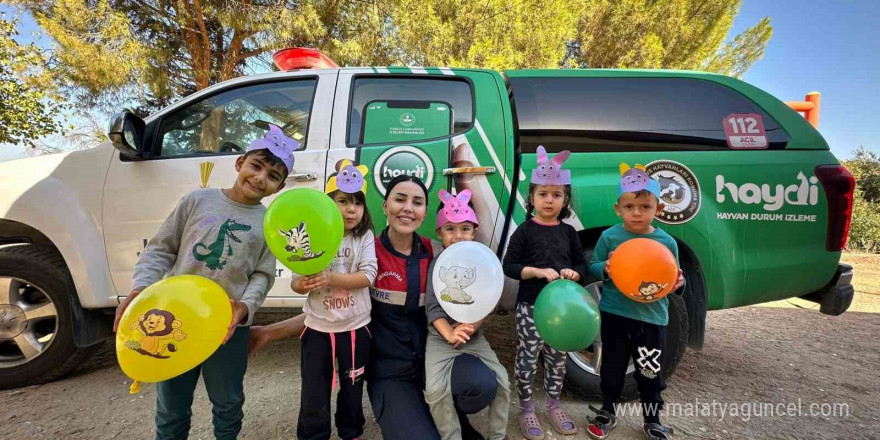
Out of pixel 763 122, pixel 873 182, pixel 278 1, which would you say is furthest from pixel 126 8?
pixel 873 182

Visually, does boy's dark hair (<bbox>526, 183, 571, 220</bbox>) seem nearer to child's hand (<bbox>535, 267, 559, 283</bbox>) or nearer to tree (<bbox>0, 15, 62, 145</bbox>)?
child's hand (<bbox>535, 267, 559, 283</bbox>)

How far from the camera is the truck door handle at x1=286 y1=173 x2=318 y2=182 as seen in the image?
Answer: 7.13 ft

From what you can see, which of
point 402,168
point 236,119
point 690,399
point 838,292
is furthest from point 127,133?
point 838,292

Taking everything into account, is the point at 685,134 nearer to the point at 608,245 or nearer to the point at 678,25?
the point at 608,245

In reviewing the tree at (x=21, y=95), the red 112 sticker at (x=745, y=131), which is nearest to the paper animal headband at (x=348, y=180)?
the red 112 sticker at (x=745, y=131)

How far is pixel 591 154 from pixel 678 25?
10.6 meters

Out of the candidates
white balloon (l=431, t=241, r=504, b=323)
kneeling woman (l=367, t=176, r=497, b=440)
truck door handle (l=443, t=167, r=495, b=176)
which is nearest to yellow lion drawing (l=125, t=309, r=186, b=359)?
kneeling woman (l=367, t=176, r=497, b=440)

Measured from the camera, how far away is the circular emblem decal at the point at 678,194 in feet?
6.66

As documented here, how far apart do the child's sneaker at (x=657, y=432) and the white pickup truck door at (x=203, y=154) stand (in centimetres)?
198

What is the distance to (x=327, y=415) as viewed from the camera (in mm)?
1580

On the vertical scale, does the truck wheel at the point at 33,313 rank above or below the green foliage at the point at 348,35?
below

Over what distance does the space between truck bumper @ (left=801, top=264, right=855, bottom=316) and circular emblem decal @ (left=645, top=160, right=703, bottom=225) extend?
0.92 meters

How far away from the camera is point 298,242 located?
1.35 m

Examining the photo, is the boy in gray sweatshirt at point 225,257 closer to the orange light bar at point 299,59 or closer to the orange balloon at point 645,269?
the orange light bar at point 299,59
